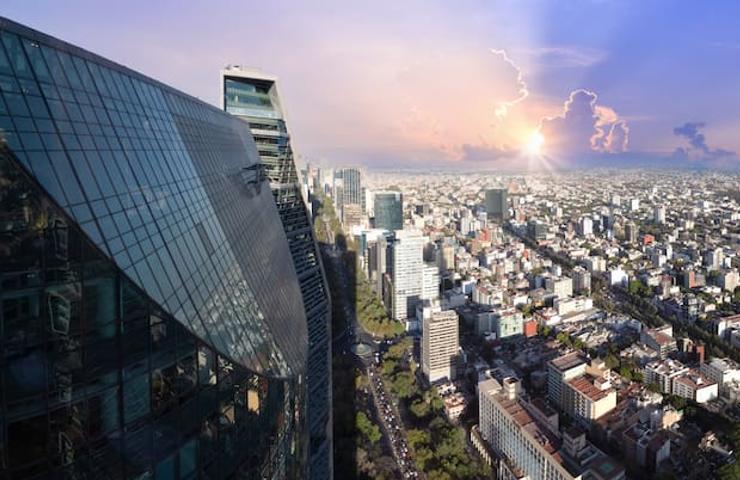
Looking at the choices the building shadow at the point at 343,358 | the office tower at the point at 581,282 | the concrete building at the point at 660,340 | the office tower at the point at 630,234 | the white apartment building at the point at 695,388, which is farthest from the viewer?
the office tower at the point at 630,234

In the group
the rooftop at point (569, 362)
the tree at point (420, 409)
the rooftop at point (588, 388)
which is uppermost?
the rooftop at point (569, 362)

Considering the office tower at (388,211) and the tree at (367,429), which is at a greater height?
the office tower at (388,211)

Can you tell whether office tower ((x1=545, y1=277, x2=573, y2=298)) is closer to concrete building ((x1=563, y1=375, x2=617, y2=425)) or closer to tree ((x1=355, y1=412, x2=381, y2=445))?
concrete building ((x1=563, y1=375, x2=617, y2=425))

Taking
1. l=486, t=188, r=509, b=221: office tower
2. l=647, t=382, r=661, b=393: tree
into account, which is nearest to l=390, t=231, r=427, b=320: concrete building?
l=647, t=382, r=661, b=393: tree

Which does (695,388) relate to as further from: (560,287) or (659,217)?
(659,217)

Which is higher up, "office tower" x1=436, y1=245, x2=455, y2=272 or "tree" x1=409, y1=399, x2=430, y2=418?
"office tower" x1=436, y1=245, x2=455, y2=272

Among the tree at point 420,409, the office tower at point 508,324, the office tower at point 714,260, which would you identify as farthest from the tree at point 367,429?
the office tower at point 714,260

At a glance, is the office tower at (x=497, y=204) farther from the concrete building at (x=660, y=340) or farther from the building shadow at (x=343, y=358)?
the concrete building at (x=660, y=340)
